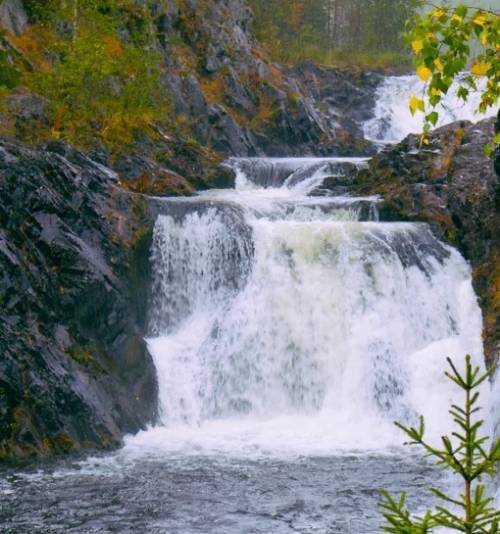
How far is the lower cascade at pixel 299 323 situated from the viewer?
16469 mm

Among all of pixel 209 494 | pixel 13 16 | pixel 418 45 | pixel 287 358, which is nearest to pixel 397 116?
pixel 13 16

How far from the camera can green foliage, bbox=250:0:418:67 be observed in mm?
55156

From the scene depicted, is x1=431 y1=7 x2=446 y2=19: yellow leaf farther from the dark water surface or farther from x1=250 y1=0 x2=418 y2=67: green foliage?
x1=250 y1=0 x2=418 y2=67: green foliage

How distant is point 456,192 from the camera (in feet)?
70.4

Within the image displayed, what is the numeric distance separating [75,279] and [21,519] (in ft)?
21.3

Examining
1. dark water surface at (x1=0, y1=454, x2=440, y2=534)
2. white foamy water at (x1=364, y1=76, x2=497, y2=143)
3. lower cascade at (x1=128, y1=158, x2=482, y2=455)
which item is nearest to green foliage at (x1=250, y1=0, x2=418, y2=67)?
white foamy water at (x1=364, y1=76, x2=497, y2=143)

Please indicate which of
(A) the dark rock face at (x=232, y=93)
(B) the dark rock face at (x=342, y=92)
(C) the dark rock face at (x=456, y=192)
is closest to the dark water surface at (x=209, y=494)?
(C) the dark rock face at (x=456, y=192)

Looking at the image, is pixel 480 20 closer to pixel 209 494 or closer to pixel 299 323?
pixel 209 494

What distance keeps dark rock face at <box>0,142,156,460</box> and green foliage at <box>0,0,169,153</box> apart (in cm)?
430

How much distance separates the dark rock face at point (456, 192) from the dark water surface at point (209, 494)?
5.04 metres

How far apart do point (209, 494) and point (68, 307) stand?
5729 millimetres

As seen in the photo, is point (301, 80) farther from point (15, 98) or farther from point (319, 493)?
point (319, 493)

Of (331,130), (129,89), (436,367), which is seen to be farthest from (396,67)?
(436,367)

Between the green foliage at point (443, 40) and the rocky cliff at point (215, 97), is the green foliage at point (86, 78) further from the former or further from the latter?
the green foliage at point (443, 40)
